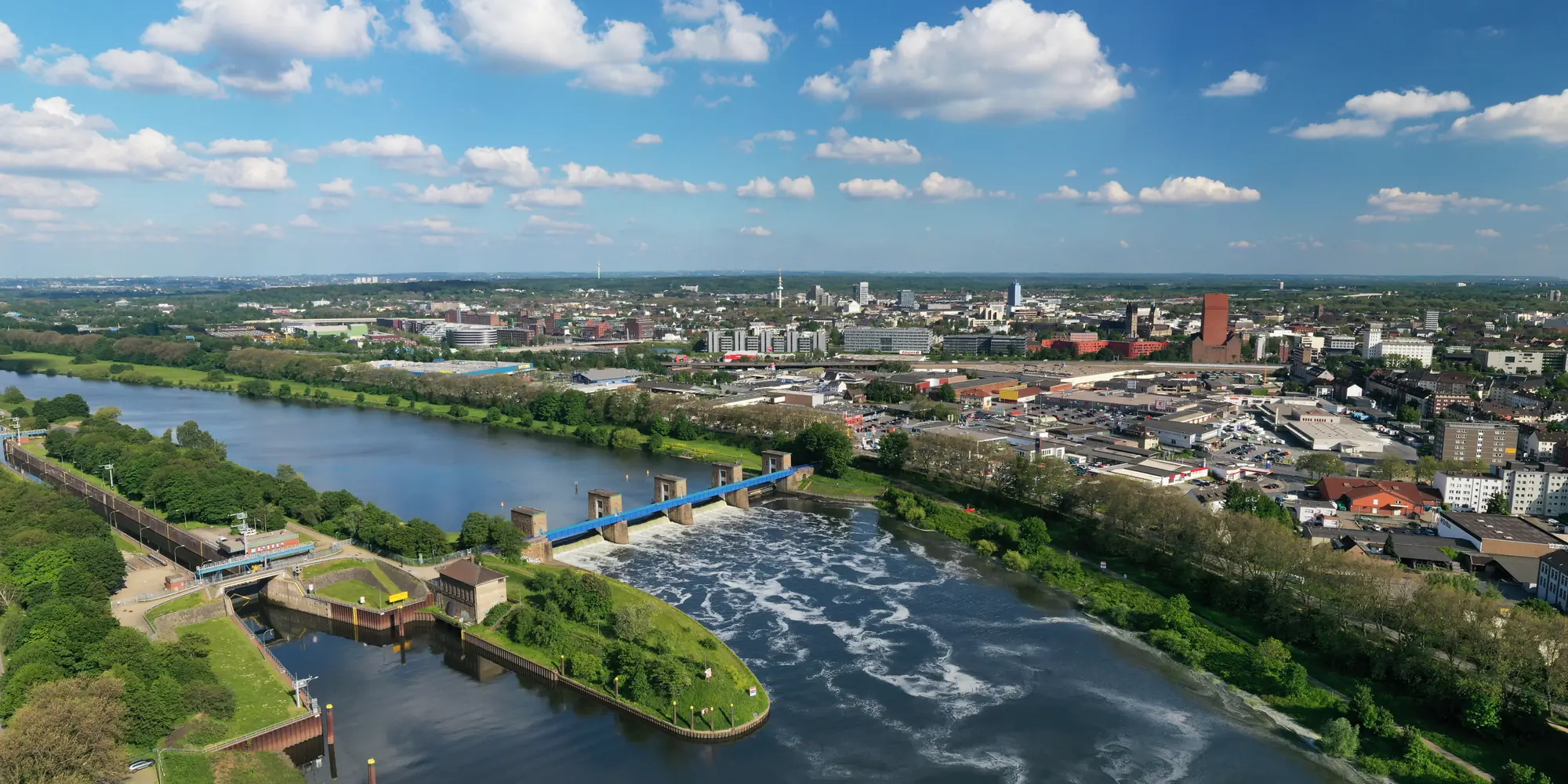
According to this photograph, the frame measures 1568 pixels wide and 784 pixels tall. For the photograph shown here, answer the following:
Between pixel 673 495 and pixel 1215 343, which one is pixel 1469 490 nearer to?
pixel 673 495

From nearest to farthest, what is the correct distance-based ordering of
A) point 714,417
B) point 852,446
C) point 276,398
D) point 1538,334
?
point 852,446
point 714,417
point 276,398
point 1538,334

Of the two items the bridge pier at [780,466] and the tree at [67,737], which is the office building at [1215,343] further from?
the tree at [67,737]

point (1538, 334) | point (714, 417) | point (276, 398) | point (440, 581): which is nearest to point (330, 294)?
point (276, 398)

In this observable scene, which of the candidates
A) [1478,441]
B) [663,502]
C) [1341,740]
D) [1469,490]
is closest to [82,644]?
[663,502]

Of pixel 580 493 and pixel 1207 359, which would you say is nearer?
Answer: pixel 580 493

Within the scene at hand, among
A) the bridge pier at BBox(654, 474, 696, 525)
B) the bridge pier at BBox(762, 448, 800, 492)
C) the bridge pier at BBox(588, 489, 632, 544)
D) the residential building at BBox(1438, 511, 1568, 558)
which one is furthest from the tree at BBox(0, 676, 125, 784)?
the residential building at BBox(1438, 511, 1568, 558)

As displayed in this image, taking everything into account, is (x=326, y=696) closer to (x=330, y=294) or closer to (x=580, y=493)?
(x=580, y=493)

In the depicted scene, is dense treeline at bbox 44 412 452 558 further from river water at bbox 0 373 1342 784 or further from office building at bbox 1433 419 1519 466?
office building at bbox 1433 419 1519 466
